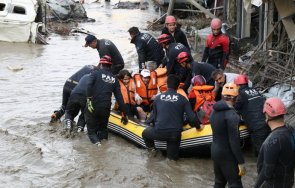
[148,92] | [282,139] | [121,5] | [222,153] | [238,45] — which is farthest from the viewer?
[121,5]

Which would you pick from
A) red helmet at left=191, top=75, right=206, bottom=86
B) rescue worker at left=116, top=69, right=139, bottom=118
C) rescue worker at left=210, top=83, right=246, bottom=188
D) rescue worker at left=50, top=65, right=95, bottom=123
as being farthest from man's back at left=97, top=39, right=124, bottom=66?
rescue worker at left=210, top=83, right=246, bottom=188

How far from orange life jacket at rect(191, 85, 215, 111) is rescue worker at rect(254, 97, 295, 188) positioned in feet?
11.9

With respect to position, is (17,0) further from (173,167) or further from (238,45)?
(173,167)

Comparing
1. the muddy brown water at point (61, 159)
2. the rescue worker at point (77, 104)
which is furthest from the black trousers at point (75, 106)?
the muddy brown water at point (61, 159)

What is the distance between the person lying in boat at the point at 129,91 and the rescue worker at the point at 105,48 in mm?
855

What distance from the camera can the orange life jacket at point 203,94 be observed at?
8.93 metres

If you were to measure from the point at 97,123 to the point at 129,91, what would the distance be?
0.97m

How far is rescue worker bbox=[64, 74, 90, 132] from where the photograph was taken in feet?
31.8

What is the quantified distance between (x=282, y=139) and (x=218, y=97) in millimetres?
4092

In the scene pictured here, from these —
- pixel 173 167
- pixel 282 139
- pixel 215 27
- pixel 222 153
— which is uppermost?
pixel 215 27

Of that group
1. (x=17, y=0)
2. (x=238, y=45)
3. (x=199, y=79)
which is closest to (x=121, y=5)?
(x=17, y=0)

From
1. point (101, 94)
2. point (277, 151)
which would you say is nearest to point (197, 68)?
point (101, 94)

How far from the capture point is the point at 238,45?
15.2 m

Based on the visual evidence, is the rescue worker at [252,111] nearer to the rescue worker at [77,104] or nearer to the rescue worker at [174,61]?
the rescue worker at [174,61]
